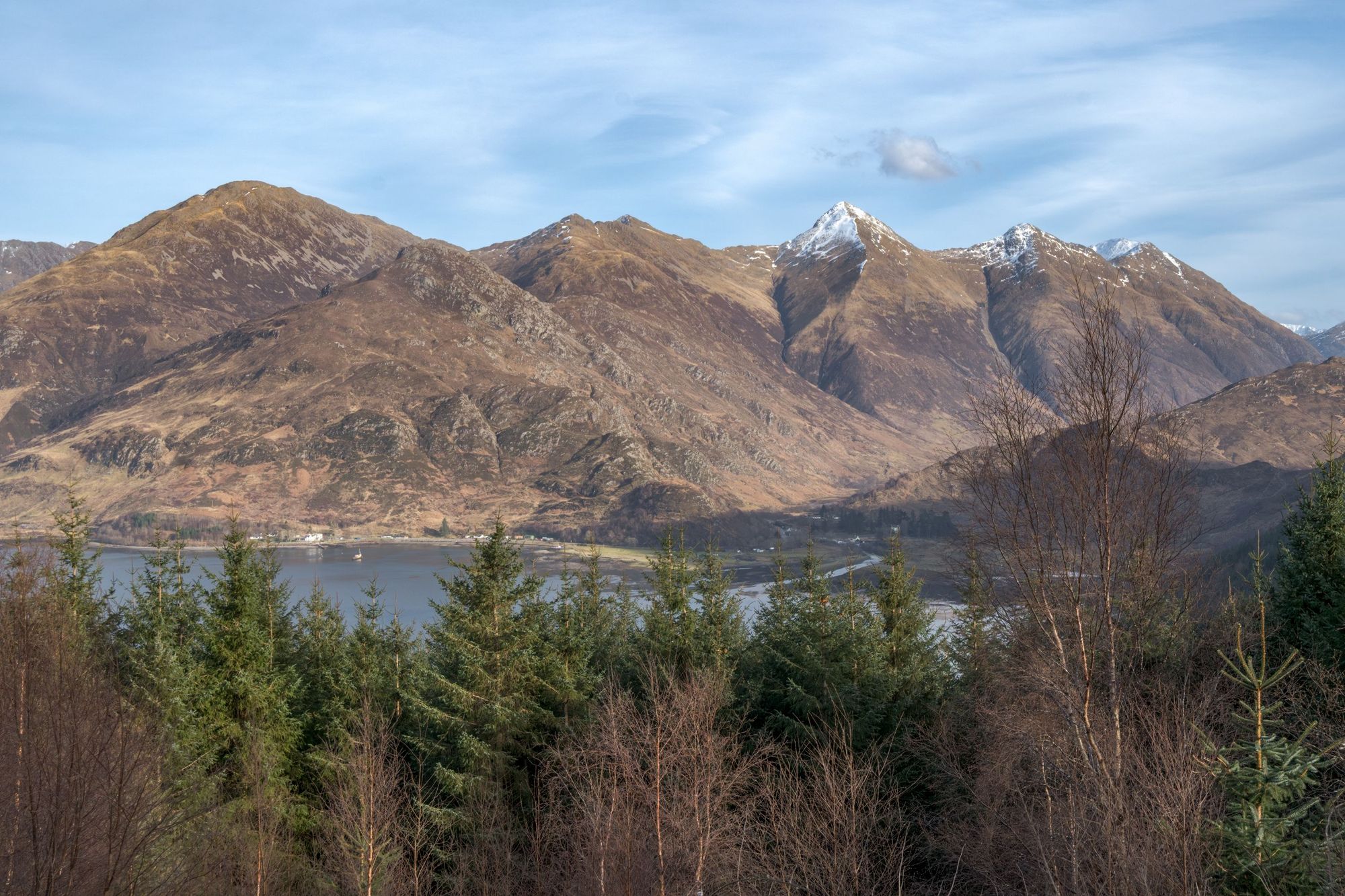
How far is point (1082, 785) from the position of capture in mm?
17875

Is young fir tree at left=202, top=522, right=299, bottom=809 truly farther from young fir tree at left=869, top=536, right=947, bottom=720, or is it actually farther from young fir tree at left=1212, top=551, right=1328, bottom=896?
young fir tree at left=1212, top=551, right=1328, bottom=896

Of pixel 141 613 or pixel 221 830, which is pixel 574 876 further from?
pixel 141 613

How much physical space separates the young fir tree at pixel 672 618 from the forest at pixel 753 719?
193mm

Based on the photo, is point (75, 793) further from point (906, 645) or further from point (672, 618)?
point (906, 645)

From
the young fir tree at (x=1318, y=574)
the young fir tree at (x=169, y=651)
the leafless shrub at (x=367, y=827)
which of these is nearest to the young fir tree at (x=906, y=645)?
the young fir tree at (x=1318, y=574)

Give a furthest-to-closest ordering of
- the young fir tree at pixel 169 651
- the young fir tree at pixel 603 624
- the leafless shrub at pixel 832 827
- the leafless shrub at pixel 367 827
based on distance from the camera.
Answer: the young fir tree at pixel 603 624, the young fir tree at pixel 169 651, the leafless shrub at pixel 367 827, the leafless shrub at pixel 832 827

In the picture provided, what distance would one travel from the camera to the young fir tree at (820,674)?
35.5m

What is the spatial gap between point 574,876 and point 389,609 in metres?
130

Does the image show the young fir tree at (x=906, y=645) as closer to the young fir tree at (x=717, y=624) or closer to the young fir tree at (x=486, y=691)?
the young fir tree at (x=717, y=624)

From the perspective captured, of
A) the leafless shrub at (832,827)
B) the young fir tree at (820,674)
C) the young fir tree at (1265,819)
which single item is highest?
the young fir tree at (1265,819)

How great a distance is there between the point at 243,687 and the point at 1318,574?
3670 centimetres

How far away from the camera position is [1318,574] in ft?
114

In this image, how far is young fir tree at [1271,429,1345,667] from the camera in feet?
108

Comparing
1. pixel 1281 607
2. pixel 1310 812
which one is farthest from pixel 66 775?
pixel 1281 607
